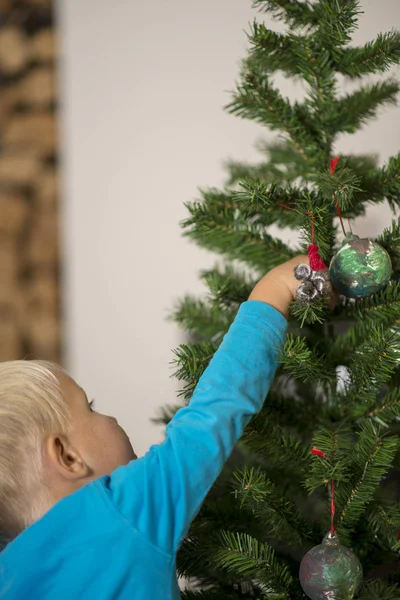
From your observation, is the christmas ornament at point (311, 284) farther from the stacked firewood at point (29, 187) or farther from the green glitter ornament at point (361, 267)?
the stacked firewood at point (29, 187)

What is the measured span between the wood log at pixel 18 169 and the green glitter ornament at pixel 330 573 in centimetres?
93

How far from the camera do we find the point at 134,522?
2.14ft

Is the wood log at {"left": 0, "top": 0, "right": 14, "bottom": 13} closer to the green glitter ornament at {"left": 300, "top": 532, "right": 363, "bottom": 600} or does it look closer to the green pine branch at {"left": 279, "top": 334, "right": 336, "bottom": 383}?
the green pine branch at {"left": 279, "top": 334, "right": 336, "bottom": 383}

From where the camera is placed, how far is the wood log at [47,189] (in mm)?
1352

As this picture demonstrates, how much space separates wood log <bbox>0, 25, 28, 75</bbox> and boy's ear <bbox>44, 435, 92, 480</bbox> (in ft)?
2.88

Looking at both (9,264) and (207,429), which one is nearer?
(207,429)

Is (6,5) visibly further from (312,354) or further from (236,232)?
(312,354)

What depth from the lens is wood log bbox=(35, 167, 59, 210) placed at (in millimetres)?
1352

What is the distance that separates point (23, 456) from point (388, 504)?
0.41 metres

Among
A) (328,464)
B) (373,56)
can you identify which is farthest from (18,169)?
(328,464)

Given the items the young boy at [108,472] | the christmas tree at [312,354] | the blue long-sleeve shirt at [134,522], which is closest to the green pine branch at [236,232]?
the christmas tree at [312,354]

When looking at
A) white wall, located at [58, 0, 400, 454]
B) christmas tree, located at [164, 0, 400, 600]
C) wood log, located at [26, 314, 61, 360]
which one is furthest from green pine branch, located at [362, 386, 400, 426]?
wood log, located at [26, 314, 61, 360]

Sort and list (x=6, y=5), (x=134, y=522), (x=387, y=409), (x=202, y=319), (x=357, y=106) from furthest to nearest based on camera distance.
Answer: (x=6, y=5) < (x=202, y=319) < (x=357, y=106) < (x=387, y=409) < (x=134, y=522)

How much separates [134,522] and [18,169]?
88 centimetres
